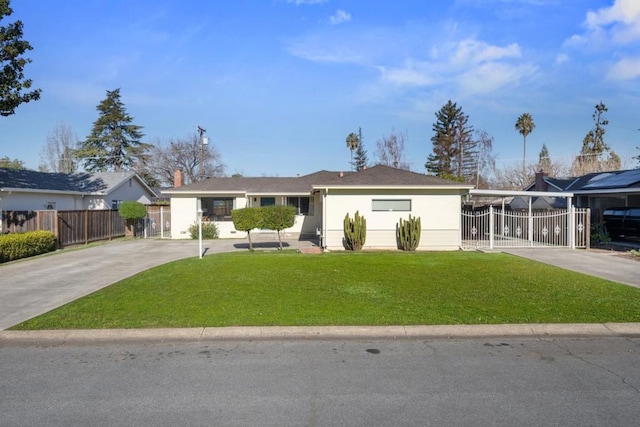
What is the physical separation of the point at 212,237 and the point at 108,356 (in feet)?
62.6

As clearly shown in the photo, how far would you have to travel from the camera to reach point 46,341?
6133 mm

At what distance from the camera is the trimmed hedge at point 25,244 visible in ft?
49.3

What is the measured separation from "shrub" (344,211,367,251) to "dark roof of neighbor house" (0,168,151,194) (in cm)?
1559

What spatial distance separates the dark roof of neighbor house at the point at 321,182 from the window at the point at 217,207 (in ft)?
2.17

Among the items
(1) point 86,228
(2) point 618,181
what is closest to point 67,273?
(1) point 86,228

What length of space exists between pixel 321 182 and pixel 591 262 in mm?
15723

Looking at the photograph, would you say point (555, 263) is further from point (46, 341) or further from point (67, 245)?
point (67, 245)

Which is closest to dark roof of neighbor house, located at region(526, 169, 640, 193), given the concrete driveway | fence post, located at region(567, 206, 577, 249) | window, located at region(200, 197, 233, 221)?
fence post, located at region(567, 206, 577, 249)

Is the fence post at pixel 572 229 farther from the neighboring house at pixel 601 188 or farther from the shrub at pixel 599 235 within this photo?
the neighboring house at pixel 601 188

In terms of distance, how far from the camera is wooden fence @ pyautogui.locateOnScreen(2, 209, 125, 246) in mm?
18594

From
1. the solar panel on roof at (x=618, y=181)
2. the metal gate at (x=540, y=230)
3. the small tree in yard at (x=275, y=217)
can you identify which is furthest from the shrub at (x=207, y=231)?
the solar panel on roof at (x=618, y=181)

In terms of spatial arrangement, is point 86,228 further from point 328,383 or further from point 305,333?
point 328,383

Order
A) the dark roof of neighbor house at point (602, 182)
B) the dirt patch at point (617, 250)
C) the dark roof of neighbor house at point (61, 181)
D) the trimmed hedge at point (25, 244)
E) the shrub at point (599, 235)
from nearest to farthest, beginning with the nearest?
the trimmed hedge at point (25, 244) → the dirt patch at point (617, 250) → the shrub at point (599, 235) → the dark roof of neighbor house at point (602, 182) → the dark roof of neighbor house at point (61, 181)

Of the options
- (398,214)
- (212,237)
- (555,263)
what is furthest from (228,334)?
(212,237)
